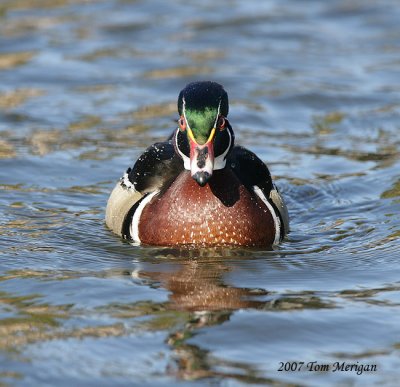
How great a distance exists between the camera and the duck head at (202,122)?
8.84m

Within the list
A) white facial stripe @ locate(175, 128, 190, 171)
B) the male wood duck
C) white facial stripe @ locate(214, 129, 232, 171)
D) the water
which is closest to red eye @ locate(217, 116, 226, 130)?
the male wood duck

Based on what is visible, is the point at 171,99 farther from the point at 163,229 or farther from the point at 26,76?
the point at 163,229

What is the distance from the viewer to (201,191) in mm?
Result: 9438

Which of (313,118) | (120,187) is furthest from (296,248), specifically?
(313,118)

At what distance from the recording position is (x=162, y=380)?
21.6 ft

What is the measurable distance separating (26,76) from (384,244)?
25.9 ft

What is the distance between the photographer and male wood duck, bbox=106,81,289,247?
8.99 m

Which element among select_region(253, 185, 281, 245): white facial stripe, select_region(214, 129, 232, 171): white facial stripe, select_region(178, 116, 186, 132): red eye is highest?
select_region(178, 116, 186, 132): red eye

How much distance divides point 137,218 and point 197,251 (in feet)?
2.42
